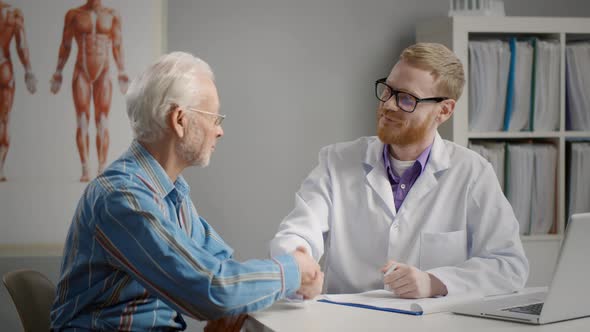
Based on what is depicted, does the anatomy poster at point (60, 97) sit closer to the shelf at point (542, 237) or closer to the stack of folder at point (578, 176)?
the shelf at point (542, 237)

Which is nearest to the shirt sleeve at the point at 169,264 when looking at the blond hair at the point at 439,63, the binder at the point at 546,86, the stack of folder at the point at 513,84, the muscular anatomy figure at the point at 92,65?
the blond hair at the point at 439,63

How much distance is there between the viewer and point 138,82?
176cm

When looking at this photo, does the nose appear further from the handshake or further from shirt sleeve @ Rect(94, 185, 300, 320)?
shirt sleeve @ Rect(94, 185, 300, 320)

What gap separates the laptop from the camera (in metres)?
1.54

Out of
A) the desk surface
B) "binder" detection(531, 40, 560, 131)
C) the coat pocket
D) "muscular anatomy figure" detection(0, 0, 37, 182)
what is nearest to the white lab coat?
the coat pocket

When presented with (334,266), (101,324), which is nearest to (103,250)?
(101,324)

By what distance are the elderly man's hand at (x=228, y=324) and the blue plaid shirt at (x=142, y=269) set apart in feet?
0.42

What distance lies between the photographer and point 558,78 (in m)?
3.40

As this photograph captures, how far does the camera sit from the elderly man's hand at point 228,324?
5.85ft

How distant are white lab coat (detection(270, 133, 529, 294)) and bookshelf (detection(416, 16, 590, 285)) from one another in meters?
0.90

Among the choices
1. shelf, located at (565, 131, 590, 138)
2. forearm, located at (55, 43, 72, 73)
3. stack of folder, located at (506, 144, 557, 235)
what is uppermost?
forearm, located at (55, 43, 72, 73)

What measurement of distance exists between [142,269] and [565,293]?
882mm

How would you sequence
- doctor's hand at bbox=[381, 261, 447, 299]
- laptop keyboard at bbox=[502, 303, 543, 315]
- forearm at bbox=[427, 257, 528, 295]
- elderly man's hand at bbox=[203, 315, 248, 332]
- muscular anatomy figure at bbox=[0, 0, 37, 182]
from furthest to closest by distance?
muscular anatomy figure at bbox=[0, 0, 37, 182], forearm at bbox=[427, 257, 528, 295], doctor's hand at bbox=[381, 261, 447, 299], elderly man's hand at bbox=[203, 315, 248, 332], laptop keyboard at bbox=[502, 303, 543, 315]

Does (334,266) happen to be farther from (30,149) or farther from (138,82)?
(30,149)
